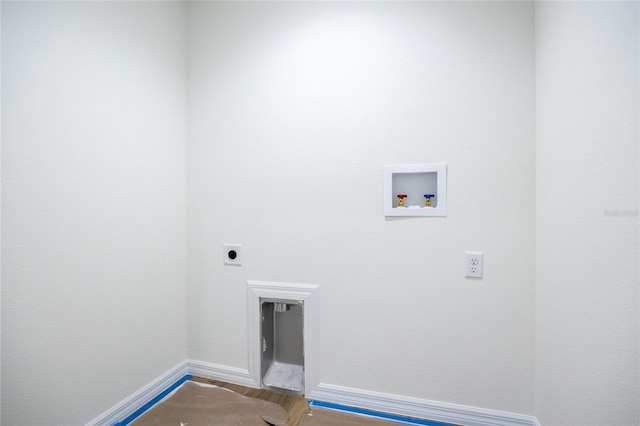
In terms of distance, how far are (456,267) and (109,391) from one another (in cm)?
177

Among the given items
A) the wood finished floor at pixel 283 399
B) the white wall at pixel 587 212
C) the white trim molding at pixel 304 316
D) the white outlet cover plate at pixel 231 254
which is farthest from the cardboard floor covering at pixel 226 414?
the white wall at pixel 587 212

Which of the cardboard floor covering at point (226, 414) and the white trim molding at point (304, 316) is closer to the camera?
the cardboard floor covering at point (226, 414)

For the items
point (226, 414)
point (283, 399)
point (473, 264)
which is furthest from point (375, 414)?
point (473, 264)

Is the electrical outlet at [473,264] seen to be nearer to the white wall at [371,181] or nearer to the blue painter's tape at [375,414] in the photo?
the white wall at [371,181]

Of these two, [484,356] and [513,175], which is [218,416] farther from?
[513,175]

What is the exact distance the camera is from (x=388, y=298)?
1469 mm

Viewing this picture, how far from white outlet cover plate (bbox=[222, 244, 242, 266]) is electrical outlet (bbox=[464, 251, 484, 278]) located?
4.04 feet

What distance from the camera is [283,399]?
1565 mm

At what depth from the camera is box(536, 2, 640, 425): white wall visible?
74 cm

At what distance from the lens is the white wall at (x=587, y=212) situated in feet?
2.43

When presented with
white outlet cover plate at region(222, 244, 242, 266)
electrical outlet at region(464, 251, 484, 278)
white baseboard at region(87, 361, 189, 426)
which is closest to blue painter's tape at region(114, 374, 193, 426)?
white baseboard at region(87, 361, 189, 426)

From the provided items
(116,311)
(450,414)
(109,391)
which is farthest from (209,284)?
(450,414)

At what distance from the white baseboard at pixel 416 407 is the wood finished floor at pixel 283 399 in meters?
0.07

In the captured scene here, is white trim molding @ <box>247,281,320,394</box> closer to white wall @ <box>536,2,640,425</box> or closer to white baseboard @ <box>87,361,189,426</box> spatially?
white baseboard @ <box>87,361,189,426</box>
